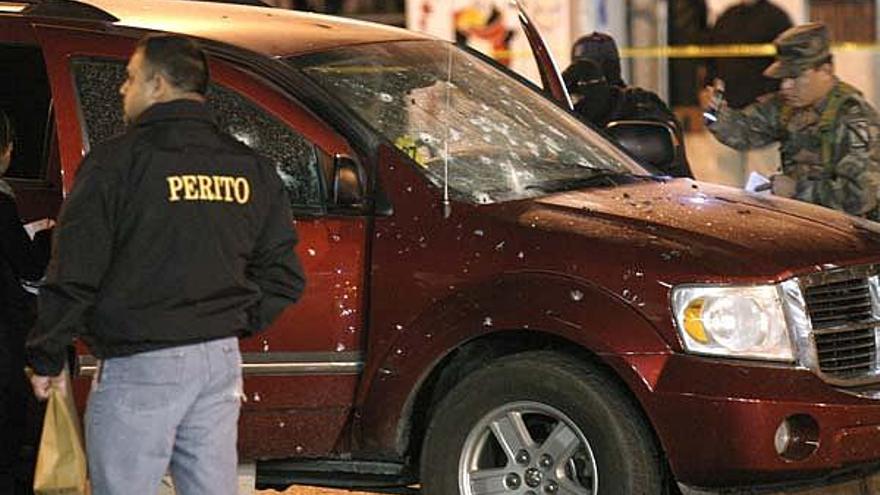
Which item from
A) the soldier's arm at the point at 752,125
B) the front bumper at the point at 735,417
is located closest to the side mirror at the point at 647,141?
the soldier's arm at the point at 752,125

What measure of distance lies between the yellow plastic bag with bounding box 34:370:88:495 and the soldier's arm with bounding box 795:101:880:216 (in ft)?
12.4

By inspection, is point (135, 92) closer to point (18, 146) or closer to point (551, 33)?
point (18, 146)

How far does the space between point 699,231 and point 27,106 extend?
2188 millimetres

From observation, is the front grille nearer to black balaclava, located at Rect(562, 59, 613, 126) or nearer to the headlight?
the headlight

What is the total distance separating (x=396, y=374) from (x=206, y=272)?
1.37 metres

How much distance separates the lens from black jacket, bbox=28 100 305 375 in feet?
15.7

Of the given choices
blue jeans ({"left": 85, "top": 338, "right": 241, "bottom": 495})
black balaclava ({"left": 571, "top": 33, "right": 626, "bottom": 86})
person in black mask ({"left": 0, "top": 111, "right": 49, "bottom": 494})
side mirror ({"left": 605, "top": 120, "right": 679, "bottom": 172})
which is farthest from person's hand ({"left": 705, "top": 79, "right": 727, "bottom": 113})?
blue jeans ({"left": 85, "top": 338, "right": 241, "bottom": 495})

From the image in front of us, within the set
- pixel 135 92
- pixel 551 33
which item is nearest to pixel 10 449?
pixel 135 92

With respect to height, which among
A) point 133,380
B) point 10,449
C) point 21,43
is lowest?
point 10,449

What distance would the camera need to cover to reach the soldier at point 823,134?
7.93 metres

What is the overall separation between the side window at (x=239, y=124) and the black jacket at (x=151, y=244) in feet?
4.30

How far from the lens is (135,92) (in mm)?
4969

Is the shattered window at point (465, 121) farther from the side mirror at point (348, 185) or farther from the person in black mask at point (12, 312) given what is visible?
the person in black mask at point (12, 312)

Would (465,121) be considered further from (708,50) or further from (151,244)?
(708,50)
